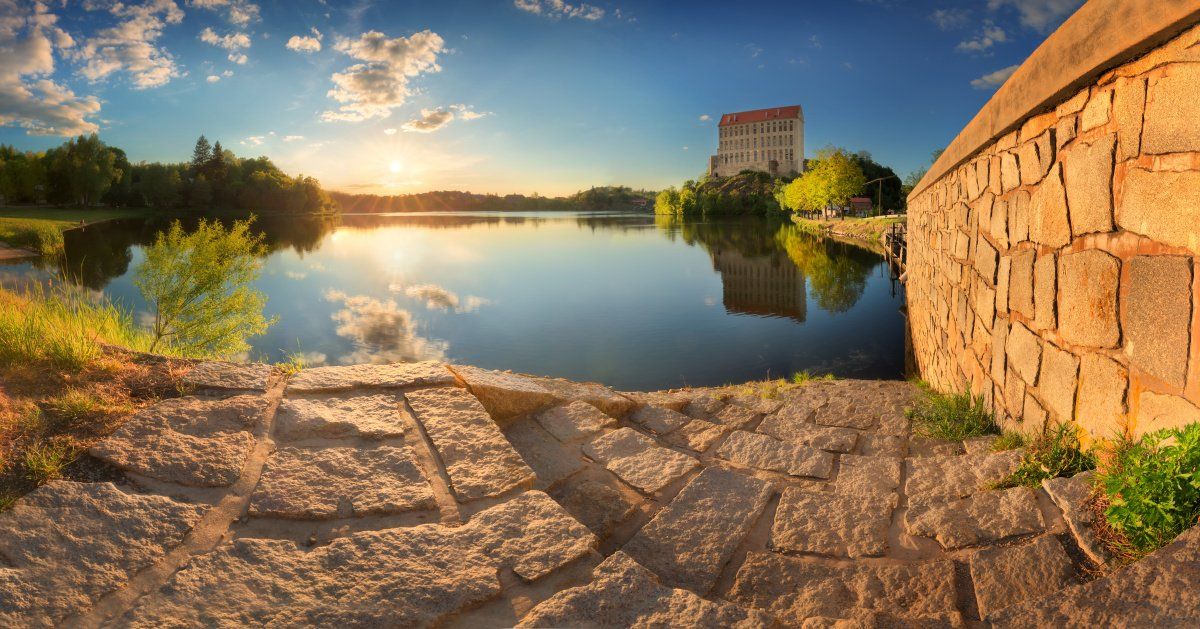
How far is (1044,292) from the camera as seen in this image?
2.97 meters

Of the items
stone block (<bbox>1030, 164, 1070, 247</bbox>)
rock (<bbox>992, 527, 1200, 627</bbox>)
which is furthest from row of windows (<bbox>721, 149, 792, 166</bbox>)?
rock (<bbox>992, 527, 1200, 627</bbox>)

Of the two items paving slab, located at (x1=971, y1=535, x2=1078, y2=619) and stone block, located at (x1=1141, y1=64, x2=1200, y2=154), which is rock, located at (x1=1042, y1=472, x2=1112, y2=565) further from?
stone block, located at (x1=1141, y1=64, x2=1200, y2=154)

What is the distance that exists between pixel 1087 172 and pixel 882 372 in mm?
11819

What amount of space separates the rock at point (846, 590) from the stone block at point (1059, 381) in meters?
1.16

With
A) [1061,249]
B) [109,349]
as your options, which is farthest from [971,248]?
[109,349]

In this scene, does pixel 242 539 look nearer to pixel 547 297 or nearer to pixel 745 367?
pixel 745 367

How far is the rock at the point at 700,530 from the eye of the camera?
230 cm

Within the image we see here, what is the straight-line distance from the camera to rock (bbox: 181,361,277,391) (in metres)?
3.35

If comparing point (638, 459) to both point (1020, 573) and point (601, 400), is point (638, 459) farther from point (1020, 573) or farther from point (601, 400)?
point (1020, 573)

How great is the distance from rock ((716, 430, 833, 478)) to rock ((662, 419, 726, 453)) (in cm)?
12

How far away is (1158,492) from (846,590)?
3.32ft

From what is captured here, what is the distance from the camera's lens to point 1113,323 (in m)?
2.32

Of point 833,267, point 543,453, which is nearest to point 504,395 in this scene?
point 543,453

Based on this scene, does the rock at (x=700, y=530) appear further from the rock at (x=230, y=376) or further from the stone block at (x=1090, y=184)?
the rock at (x=230, y=376)
